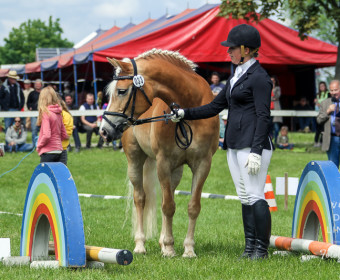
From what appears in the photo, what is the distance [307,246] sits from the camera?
6004mm

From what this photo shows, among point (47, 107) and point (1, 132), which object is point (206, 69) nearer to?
point (1, 132)

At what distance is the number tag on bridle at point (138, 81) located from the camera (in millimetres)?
6527

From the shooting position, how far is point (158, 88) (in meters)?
6.76

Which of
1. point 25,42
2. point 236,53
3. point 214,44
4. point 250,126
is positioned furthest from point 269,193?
point 25,42

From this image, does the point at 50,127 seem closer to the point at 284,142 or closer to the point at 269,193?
the point at 269,193

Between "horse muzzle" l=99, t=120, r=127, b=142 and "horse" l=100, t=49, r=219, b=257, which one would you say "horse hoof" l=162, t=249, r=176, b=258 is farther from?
"horse muzzle" l=99, t=120, r=127, b=142

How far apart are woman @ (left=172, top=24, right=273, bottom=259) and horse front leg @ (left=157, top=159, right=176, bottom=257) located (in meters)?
0.84

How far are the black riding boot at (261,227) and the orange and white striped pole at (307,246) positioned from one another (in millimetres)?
246

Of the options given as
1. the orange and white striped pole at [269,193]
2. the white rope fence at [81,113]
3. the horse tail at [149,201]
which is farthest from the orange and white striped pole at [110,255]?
the white rope fence at [81,113]

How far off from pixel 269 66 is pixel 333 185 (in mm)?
21474

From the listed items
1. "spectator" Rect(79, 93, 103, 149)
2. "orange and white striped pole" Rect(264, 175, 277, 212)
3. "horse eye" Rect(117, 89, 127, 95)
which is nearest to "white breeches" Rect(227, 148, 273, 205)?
"horse eye" Rect(117, 89, 127, 95)

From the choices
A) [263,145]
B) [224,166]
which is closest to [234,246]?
[263,145]

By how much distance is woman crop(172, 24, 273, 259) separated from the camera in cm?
599

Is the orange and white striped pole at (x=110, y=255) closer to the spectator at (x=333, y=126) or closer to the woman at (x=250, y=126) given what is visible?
the woman at (x=250, y=126)
